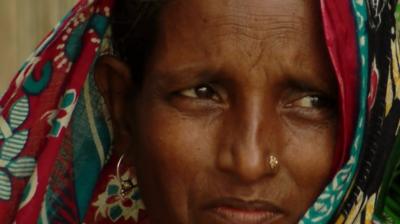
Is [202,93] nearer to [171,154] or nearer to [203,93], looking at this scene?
[203,93]

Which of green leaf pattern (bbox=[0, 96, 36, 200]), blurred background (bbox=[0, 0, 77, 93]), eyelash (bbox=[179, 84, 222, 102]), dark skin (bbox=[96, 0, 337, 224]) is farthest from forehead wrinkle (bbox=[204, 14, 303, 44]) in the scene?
blurred background (bbox=[0, 0, 77, 93])

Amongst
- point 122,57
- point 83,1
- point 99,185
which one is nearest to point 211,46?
point 122,57

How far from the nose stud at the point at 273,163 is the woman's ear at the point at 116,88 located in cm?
40

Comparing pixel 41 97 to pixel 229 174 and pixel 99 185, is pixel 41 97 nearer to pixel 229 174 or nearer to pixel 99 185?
pixel 99 185

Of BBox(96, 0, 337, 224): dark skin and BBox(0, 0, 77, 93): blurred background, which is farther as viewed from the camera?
BBox(0, 0, 77, 93): blurred background

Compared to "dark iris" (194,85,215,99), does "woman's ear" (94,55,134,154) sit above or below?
above

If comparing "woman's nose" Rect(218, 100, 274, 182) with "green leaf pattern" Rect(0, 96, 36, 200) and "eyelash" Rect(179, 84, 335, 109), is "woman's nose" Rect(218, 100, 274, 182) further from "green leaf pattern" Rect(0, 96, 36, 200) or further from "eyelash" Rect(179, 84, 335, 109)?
"green leaf pattern" Rect(0, 96, 36, 200)

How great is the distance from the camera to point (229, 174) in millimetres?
1707

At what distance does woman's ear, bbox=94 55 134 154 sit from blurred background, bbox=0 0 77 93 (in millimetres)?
1245

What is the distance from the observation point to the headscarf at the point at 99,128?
1.74 m

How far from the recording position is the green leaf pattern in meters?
2.07

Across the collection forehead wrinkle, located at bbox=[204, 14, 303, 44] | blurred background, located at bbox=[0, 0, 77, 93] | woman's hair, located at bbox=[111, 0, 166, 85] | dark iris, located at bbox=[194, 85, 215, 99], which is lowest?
dark iris, located at bbox=[194, 85, 215, 99]

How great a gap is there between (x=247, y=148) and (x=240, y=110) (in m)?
0.08

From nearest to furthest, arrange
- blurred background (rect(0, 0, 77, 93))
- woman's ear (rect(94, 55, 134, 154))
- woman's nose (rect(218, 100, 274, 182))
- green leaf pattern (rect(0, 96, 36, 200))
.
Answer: woman's nose (rect(218, 100, 274, 182))
woman's ear (rect(94, 55, 134, 154))
green leaf pattern (rect(0, 96, 36, 200))
blurred background (rect(0, 0, 77, 93))
